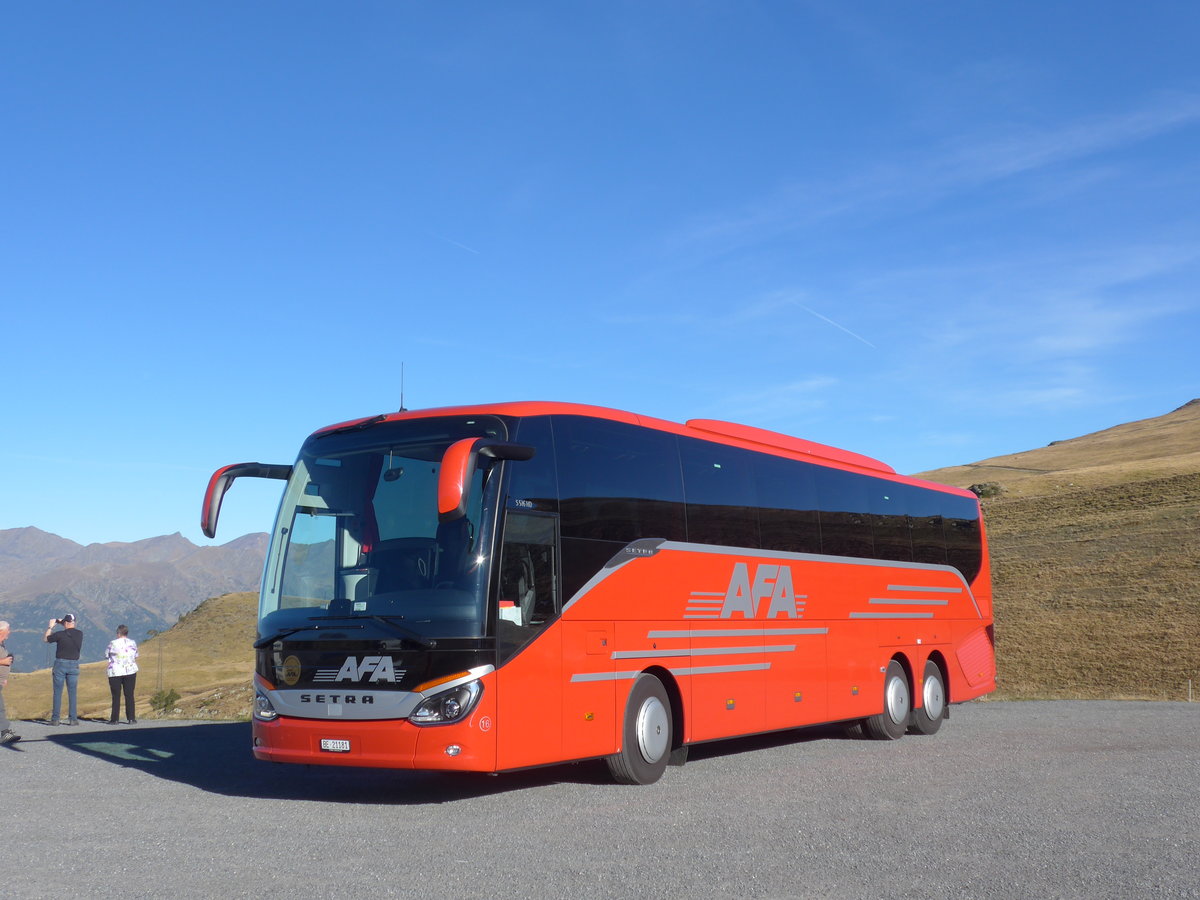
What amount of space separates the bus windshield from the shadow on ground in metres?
1.82

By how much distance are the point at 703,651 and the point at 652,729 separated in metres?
1.22

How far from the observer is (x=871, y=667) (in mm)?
16922

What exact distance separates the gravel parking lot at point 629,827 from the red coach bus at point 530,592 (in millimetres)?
655

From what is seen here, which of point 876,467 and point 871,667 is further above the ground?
point 876,467

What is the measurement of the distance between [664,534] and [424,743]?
11.6ft

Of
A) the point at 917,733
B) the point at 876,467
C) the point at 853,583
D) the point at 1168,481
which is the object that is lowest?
the point at 917,733

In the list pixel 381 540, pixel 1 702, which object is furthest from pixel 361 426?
pixel 1 702

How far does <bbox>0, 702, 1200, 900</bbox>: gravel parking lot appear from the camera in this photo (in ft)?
23.7

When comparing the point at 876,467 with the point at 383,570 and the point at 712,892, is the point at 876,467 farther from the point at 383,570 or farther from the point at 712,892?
the point at 712,892

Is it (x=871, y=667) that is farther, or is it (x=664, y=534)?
(x=871, y=667)

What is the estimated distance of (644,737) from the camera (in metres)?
12.1

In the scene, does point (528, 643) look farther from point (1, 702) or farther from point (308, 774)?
point (1, 702)

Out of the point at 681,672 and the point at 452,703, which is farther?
the point at 681,672

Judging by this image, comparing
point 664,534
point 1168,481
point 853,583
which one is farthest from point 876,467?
point 1168,481
